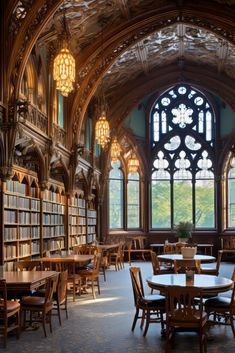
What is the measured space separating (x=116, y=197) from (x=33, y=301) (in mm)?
15883

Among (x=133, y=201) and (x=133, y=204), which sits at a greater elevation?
(x=133, y=201)

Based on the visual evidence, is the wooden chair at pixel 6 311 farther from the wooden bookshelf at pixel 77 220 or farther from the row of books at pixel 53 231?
the wooden bookshelf at pixel 77 220

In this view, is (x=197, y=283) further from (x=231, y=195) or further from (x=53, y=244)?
(x=231, y=195)

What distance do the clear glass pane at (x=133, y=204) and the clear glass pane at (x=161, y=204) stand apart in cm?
79

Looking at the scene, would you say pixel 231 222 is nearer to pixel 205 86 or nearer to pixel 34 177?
pixel 205 86

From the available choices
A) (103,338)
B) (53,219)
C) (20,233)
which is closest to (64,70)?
(20,233)

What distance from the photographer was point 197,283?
26.0ft

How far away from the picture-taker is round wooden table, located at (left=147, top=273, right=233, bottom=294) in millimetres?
7570

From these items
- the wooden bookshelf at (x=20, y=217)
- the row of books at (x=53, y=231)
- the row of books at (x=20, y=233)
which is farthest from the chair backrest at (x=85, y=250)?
the row of books at (x=20, y=233)

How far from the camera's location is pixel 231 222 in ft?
77.9

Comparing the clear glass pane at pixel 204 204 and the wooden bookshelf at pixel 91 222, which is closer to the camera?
the wooden bookshelf at pixel 91 222

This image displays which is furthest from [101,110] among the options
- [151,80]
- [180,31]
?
[151,80]

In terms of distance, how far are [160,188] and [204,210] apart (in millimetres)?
2277

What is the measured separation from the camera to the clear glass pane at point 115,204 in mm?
23625
